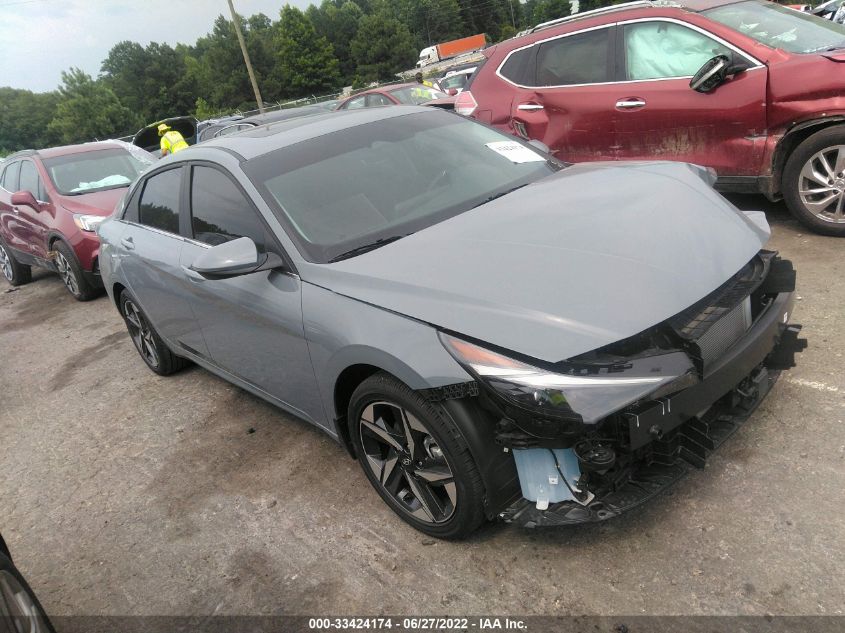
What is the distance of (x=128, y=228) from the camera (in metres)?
4.67

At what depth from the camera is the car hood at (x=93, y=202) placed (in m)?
7.61

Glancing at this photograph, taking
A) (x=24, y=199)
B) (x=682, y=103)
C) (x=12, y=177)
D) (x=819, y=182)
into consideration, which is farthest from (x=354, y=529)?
(x=12, y=177)

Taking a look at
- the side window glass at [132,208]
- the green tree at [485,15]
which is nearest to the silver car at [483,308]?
the side window glass at [132,208]

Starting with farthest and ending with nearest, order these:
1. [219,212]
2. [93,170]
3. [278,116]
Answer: [278,116]
[93,170]
[219,212]

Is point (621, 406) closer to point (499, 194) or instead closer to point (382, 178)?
point (499, 194)

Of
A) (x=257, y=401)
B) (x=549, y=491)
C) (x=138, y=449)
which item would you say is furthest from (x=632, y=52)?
(x=138, y=449)

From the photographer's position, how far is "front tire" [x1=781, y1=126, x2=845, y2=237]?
461 cm

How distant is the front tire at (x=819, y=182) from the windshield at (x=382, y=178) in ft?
7.60

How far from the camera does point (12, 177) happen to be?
901 cm

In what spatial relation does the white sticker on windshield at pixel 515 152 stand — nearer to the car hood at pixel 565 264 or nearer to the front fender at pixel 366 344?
the car hood at pixel 565 264

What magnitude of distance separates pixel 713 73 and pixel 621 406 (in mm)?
3844

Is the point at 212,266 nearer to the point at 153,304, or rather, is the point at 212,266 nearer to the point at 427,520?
the point at 427,520

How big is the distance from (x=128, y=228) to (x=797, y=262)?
471 cm

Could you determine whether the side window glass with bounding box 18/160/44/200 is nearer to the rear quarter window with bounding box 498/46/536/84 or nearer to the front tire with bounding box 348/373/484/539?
the rear quarter window with bounding box 498/46/536/84
